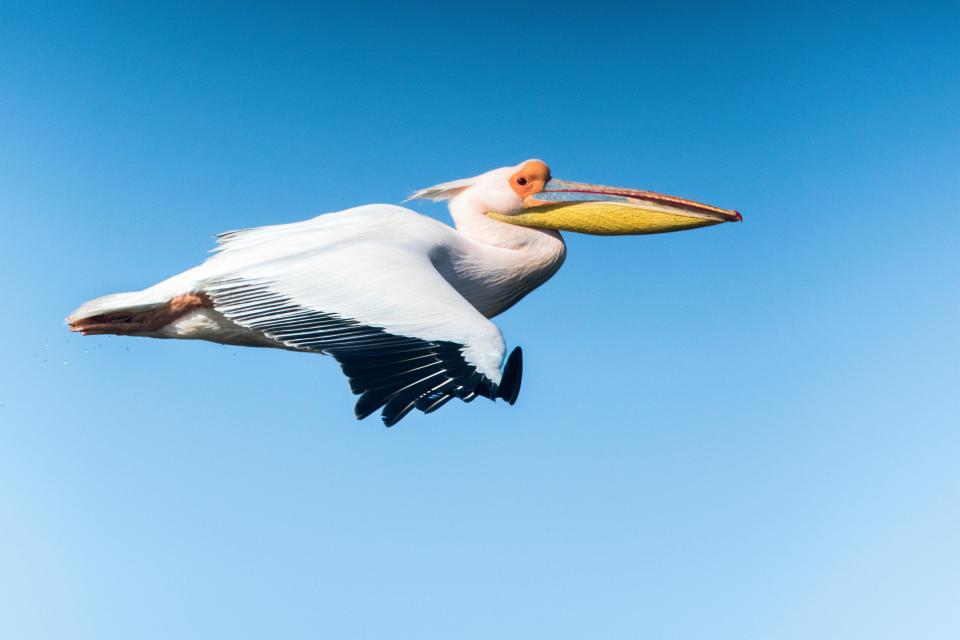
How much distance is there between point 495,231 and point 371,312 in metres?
1.98

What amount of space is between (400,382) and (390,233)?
1758 millimetres

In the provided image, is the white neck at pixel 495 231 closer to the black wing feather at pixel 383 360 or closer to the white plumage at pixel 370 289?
the white plumage at pixel 370 289

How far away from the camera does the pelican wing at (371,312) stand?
19.6 feet

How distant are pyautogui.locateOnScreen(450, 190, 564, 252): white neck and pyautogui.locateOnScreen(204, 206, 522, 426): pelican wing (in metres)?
0.78

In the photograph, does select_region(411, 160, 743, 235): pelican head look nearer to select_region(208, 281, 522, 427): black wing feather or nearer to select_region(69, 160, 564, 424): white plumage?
select_region(69, 160, 564, 424): white plumage

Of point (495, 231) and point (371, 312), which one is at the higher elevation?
point (495, 231)

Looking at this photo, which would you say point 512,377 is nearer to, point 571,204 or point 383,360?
point 383,360

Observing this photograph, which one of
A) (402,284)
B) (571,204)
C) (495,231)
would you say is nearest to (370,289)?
(402,284)

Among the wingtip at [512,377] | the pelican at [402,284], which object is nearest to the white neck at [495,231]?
the pelican at [402,284]

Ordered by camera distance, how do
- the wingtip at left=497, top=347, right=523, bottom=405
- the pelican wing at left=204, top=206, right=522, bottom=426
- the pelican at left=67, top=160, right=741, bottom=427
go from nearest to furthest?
the pelican wing at left=204, top=206, right=522, bottom=426
the pelican at left=67, top=160, right=741, bottom=427
the wingtip at left=497, top=347, right=523, bottom=405

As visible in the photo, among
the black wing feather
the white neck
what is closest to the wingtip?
the black wing feather

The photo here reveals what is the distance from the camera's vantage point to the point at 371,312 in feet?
21.3

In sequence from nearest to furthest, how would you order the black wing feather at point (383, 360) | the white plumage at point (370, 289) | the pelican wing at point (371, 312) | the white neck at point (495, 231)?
the black wing feather at point (383, 360) → the pelican wing at point (371, 312) → the white plumage at point (370, 289) → the white neck at point (495, 231)

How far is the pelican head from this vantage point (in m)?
8.43
